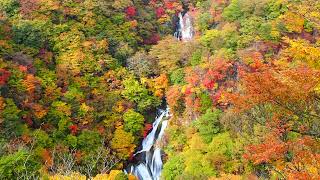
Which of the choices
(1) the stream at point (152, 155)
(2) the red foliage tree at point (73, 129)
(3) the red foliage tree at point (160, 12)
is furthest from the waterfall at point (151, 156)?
(3) the red foliage tree at point (160, 12)

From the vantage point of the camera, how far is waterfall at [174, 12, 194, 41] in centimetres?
3800

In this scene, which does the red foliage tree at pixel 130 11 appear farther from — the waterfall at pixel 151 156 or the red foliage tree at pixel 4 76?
the red foliage tree at pixel 4 76

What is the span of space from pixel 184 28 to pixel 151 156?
1811cm

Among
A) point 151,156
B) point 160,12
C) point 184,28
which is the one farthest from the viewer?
point 184,28

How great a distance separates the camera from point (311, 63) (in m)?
8.09

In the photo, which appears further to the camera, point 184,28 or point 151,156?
point 184,28

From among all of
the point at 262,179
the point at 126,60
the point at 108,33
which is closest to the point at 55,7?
the point at 108,33

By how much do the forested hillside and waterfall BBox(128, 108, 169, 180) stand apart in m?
0.65

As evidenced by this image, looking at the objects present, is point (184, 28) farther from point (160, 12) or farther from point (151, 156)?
point (151, 156)

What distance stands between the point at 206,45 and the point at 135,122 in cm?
911

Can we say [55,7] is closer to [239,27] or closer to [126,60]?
[126,60]

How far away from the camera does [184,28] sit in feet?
128

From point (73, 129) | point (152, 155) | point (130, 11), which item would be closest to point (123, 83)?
point (73, 129)

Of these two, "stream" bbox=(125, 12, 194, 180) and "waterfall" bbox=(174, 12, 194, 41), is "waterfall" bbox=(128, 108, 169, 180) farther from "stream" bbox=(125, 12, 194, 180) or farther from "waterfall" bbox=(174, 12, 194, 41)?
"waterfall" bbox=(174, 12, 194, 41)
